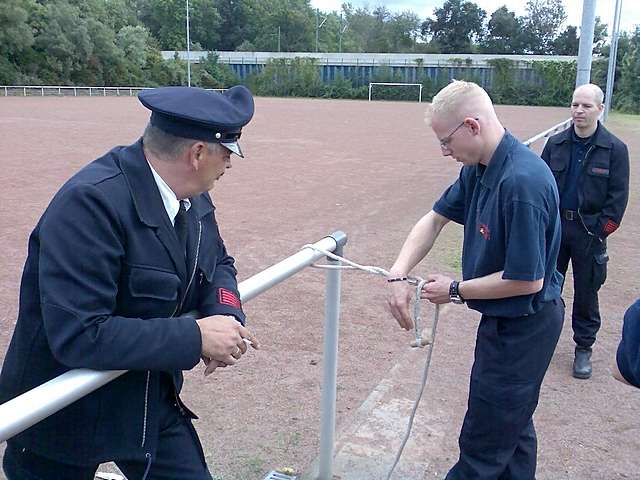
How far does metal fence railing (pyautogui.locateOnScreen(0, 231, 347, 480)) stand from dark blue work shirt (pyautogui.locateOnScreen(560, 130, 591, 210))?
104 inches

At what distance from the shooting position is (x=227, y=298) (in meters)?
2.06

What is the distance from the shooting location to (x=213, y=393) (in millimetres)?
4309

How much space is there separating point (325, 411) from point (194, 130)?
5.50 feet

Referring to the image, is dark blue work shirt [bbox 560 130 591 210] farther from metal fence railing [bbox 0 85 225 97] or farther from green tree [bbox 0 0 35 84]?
green tree [bbox 0 0 35 84]

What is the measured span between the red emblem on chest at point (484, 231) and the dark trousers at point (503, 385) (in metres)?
0.34

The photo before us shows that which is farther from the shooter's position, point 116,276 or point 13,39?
point 13,39

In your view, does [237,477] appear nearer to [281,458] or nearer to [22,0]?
[281,458]

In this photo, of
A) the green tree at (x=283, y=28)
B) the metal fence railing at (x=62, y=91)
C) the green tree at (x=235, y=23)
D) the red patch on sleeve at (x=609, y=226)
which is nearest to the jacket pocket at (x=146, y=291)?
the red patch on sleeve at (x=609, y=226)

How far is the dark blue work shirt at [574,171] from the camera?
489 cm

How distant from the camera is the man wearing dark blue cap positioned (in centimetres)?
163

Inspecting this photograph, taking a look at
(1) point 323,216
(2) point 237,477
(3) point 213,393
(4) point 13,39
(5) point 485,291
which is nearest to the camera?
(5) point 485,291

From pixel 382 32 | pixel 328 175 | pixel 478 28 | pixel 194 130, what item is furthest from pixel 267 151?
pixel 382 32

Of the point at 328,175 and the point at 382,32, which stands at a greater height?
the point at 382,32

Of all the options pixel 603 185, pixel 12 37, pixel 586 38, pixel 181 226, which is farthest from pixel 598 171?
pixel 12 37
